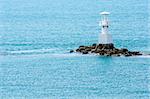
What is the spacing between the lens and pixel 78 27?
128250mm

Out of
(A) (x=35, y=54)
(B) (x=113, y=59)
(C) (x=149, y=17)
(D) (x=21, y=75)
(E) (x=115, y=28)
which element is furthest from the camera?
(C) (x=149, y=17)

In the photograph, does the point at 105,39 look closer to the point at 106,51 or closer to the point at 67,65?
the point at 106,51

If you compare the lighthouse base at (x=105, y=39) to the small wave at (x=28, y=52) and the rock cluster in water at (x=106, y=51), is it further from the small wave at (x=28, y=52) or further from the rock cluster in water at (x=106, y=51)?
the small wave at (x=28, y=52)

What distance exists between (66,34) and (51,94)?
46567 millimetres

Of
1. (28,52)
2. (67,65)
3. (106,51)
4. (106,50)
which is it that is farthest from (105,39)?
(67,65)

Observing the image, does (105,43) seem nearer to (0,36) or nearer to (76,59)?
(76,59)

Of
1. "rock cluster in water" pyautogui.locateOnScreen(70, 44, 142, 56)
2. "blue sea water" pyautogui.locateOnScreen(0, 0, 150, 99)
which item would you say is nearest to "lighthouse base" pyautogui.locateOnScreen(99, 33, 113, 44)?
"rock cluster in water" pyautogui.locateOnScreen(70, 44, 142, 56)

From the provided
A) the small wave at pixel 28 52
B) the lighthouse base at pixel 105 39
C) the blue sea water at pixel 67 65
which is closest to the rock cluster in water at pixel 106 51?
the lighthouse base at pixel 105 39

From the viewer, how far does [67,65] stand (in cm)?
8494

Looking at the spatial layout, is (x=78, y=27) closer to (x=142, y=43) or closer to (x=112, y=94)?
(x=142, y=43)

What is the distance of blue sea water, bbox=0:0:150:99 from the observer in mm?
70206

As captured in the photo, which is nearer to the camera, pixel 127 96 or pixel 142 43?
pixel 127 96

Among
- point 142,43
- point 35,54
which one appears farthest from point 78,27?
point 35,54

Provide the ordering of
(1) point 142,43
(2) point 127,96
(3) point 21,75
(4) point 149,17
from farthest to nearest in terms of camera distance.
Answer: (4) point 149,17, (1) point 142,43, (3) point 21,75, (2) point 127,96
